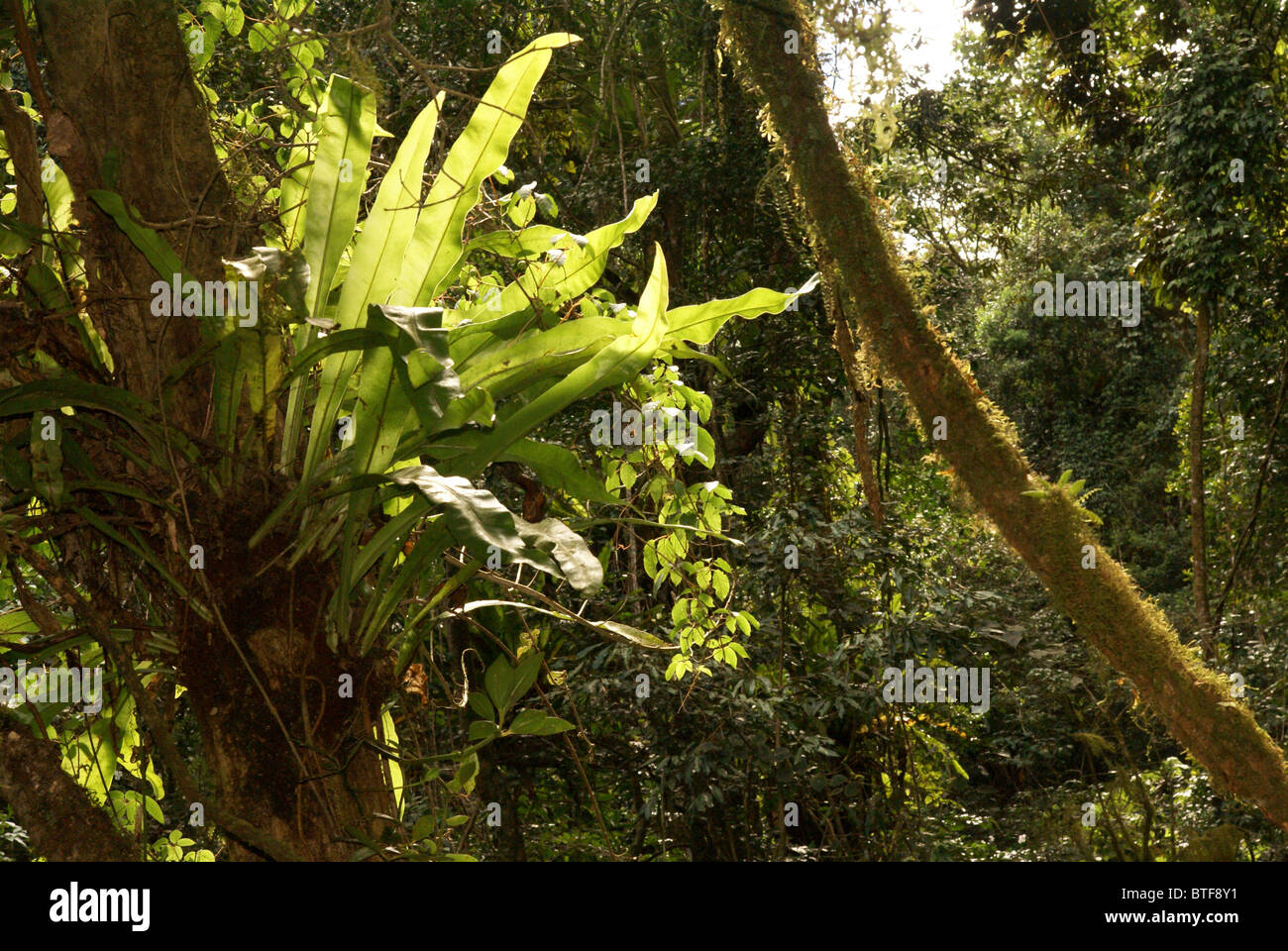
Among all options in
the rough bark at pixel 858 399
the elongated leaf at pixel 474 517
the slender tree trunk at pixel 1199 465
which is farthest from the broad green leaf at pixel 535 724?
the slender tree trunk at pixel 1199 465

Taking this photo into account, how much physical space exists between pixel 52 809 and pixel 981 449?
179 cm

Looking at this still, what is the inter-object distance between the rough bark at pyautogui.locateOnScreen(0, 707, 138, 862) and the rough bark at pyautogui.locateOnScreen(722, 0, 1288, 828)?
5.69 feet

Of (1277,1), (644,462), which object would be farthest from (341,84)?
(1277,1)

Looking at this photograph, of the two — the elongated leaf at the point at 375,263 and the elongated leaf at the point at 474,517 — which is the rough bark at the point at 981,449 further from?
the elongated leaf at the point at 474,517

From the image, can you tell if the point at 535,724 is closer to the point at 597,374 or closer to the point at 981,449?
the point at 597,374

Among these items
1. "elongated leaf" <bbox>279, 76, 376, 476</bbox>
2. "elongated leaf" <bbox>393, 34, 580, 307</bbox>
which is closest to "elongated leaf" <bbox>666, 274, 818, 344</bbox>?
"elongated leaf" <bbox>393, 34, 580, 307</bbox>

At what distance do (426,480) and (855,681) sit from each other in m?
3.51

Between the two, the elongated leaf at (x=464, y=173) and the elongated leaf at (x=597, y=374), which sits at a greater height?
the elongated leaf at (x=464, y=173)

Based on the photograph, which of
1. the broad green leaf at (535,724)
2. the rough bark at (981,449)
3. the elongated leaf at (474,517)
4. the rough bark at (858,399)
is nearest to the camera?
the elongated leaf at (474,517)

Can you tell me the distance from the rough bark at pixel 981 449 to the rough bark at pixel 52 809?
1734 millimetres

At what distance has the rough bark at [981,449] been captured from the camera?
2143 millimetres

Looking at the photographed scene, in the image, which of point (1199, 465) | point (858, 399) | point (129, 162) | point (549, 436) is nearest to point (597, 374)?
point (129, 162)

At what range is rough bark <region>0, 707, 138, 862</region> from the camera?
2.82 ft

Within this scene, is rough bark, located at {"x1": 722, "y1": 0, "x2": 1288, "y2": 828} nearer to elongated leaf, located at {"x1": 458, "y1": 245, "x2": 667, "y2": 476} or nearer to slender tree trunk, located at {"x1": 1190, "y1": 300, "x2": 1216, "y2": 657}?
elongated leaf, located at {"x1": 458, "y1": 245, "x2": 667, "y2": 476}
